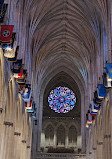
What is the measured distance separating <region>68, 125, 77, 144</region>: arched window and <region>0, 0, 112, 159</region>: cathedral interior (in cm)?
11

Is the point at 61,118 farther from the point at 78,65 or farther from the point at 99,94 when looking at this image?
the point at 99,94

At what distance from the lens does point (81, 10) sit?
30.0 m

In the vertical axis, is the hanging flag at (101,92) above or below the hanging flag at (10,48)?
below

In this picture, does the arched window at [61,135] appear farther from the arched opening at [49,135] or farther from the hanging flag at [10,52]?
the hanging flag at [10,52]

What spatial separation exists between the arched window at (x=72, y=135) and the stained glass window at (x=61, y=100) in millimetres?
3077

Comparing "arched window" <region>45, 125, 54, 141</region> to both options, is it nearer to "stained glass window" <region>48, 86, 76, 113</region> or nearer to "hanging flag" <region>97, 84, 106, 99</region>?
"stained glass window" <region>48, 86, 76, 113</region>

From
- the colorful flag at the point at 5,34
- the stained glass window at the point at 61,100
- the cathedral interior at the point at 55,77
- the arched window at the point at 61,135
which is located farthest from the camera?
the stained glass window at the point at 61,100

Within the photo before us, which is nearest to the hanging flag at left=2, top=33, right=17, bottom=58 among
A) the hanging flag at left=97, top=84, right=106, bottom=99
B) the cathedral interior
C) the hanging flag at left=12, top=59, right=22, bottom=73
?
the cathedral interior

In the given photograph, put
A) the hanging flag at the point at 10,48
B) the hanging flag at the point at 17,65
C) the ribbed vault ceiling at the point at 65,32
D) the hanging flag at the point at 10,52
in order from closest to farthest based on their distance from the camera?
the hanging flag at the point at 10,48, the hanging flag at the point at 10,52, the hanging flag at the point at 17,65, the ribbed vault ceiling at the point at 65,32

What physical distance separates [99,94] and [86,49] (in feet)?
44.0

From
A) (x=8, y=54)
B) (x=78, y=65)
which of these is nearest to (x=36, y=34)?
(x=78, y=65)

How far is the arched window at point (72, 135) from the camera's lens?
45344 millimetres

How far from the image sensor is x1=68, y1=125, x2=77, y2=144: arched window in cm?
4534

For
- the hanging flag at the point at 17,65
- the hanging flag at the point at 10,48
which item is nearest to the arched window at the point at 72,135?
the hanging flag at the point at 17,65
